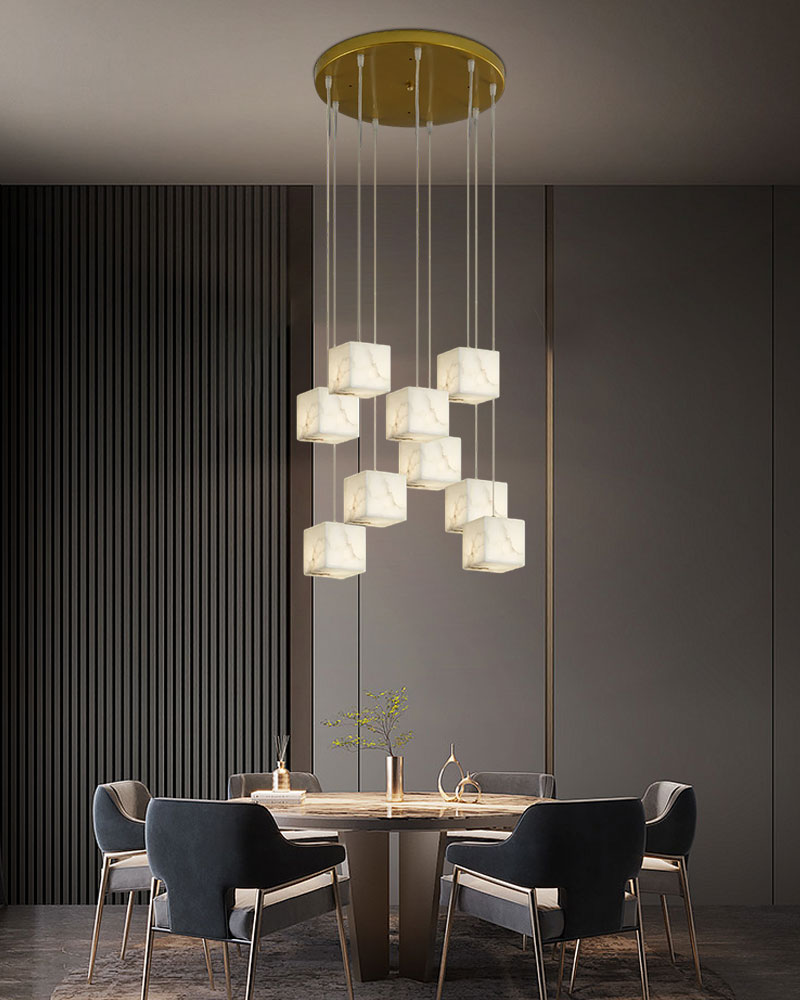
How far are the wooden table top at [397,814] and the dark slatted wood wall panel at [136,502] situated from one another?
182 centimetres

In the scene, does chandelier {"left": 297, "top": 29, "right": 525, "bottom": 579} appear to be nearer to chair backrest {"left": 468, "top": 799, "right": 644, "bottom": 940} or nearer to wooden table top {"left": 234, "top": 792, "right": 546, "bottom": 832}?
wooden table top {"left": 234, "top": 792, "right": 546, "bottom": 832}

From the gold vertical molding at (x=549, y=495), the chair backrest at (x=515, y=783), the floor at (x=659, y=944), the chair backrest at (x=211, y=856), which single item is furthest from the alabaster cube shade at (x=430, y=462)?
the floor at (x=659, y=944)

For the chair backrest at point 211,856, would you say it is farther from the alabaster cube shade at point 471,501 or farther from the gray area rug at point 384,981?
the alabaster cube shade at point 471,501

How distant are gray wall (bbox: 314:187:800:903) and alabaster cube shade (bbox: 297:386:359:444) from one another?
1868 mm

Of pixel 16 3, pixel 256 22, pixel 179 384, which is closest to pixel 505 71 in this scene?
pixel 256 22

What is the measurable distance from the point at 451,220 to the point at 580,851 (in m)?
3.93

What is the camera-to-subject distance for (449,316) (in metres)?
6.44

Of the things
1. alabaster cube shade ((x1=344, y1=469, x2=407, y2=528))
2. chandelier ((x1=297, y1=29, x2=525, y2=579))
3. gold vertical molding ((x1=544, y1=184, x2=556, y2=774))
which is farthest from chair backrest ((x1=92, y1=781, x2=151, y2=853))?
gold vertical molding ((x1=544, y1=184, x2=556, y2=774))

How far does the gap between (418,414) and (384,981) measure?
2.22 m

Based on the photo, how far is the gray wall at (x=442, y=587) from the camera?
6.21 metres

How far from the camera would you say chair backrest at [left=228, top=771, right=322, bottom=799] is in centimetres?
511

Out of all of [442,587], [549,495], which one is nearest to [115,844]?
[442,587]

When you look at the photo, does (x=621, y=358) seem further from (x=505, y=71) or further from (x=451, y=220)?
(x=505, y=71)

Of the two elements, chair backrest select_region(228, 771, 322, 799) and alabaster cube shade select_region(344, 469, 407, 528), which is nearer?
alabaster cube shade select_region(344, 469, 407, 528)
